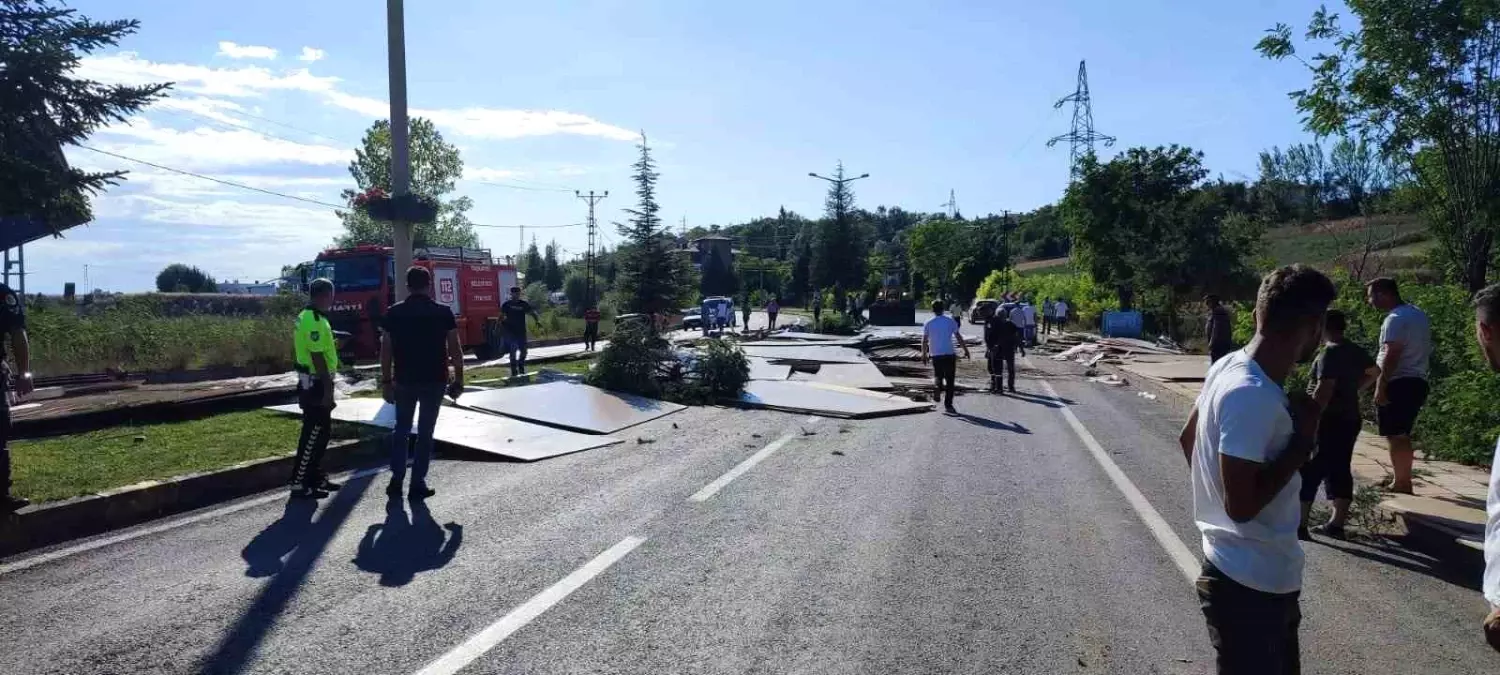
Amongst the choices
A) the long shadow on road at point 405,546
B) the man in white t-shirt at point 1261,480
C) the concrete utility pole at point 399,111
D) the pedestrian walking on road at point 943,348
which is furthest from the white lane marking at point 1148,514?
the concrete utility pole at point 399,111

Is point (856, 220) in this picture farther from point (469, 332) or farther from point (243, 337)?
point (243, 337)

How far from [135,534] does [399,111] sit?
726 centimetres

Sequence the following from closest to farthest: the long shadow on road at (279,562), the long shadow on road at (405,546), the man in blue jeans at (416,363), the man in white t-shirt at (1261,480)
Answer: the man in white t-shirt at (1261,480) < the long shadow on road at (279,562) < the long shadow on road at (405,546) < the man in blue jeans at (416,363)

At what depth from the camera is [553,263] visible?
111 m

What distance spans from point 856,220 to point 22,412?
196ft

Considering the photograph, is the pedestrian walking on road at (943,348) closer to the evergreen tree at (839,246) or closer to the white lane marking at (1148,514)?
the white lane marking at (1148,514)

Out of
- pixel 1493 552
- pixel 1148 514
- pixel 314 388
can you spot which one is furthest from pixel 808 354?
pixel 1493 552

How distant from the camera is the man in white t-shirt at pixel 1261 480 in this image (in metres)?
2.58

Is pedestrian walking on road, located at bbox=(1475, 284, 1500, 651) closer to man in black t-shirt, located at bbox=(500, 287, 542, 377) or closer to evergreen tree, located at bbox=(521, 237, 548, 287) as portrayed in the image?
man in black t-shirt, located at bbox=(500, 287, 542, 377)

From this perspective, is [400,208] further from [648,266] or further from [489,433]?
[648,266]

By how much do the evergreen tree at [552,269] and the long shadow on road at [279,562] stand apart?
101 metres

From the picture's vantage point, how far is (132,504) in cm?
680

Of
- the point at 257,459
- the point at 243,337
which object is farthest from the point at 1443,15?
the point at 243,337

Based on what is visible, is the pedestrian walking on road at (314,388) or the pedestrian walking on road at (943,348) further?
the pedestrian walking on road at (943,348)
